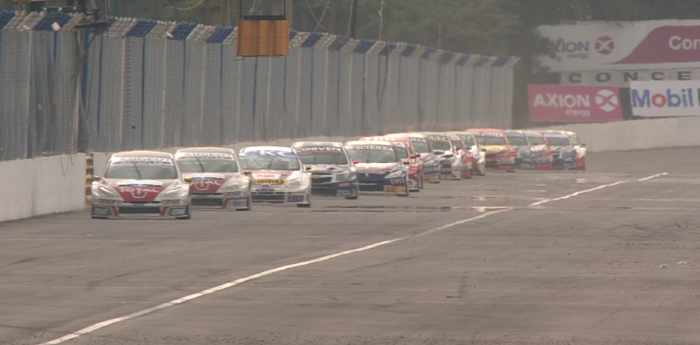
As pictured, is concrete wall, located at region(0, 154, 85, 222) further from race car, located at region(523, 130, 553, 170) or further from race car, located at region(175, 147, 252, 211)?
race car, located at region(523, 130, 553, 170)

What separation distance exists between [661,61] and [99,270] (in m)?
64.5

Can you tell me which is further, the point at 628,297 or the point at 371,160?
the point at 371,160

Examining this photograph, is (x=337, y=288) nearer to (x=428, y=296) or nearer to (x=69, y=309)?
(x=428, y=296)

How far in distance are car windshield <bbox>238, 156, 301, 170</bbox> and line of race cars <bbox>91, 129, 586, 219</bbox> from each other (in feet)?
0.07

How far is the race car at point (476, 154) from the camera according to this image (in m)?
42.5

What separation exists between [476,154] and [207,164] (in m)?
A: 19.1

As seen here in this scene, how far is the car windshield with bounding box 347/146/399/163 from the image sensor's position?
3133cm

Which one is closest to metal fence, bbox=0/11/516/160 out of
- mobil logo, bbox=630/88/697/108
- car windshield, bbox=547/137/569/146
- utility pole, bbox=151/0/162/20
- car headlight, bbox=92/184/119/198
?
car headlight, bbox=92/184/119/198

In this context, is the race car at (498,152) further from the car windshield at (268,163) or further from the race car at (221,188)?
the race car at (221,188)

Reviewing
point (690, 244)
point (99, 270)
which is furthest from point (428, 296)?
point (690, 244)

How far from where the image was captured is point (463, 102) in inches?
2594

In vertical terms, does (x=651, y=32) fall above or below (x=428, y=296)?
above

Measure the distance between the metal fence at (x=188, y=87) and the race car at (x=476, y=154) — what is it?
5182 mm

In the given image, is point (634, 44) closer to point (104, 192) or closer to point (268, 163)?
point (268, 163)
